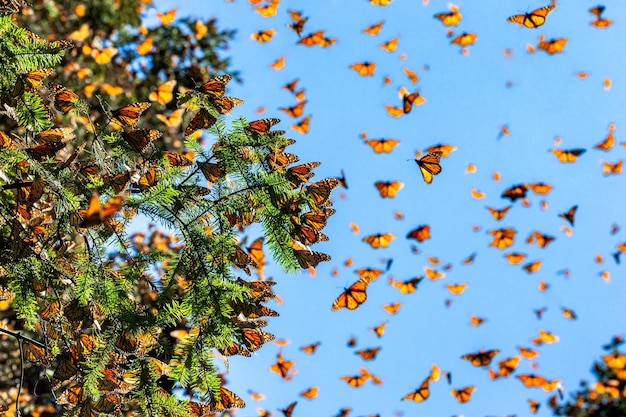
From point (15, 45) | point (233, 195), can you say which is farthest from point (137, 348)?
point (15, 45)

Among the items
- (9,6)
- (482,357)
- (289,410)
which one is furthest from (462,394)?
(9,6)

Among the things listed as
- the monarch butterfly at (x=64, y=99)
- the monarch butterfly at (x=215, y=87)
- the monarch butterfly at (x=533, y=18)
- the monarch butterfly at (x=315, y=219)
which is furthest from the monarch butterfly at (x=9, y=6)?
the monarch butterfly at (x=533, y=18)

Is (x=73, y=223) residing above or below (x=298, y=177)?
below

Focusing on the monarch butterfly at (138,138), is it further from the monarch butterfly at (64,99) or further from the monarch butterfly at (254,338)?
the monarch butterfly at (254,338)

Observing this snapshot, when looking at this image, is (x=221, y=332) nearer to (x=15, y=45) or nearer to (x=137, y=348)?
(x=137, y=348)

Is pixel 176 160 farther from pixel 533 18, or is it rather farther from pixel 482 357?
pixel 482 357

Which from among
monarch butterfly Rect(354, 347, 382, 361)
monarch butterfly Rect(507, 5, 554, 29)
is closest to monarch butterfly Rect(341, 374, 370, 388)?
monarch butterfly Rect(354, 347, 382, 361)
